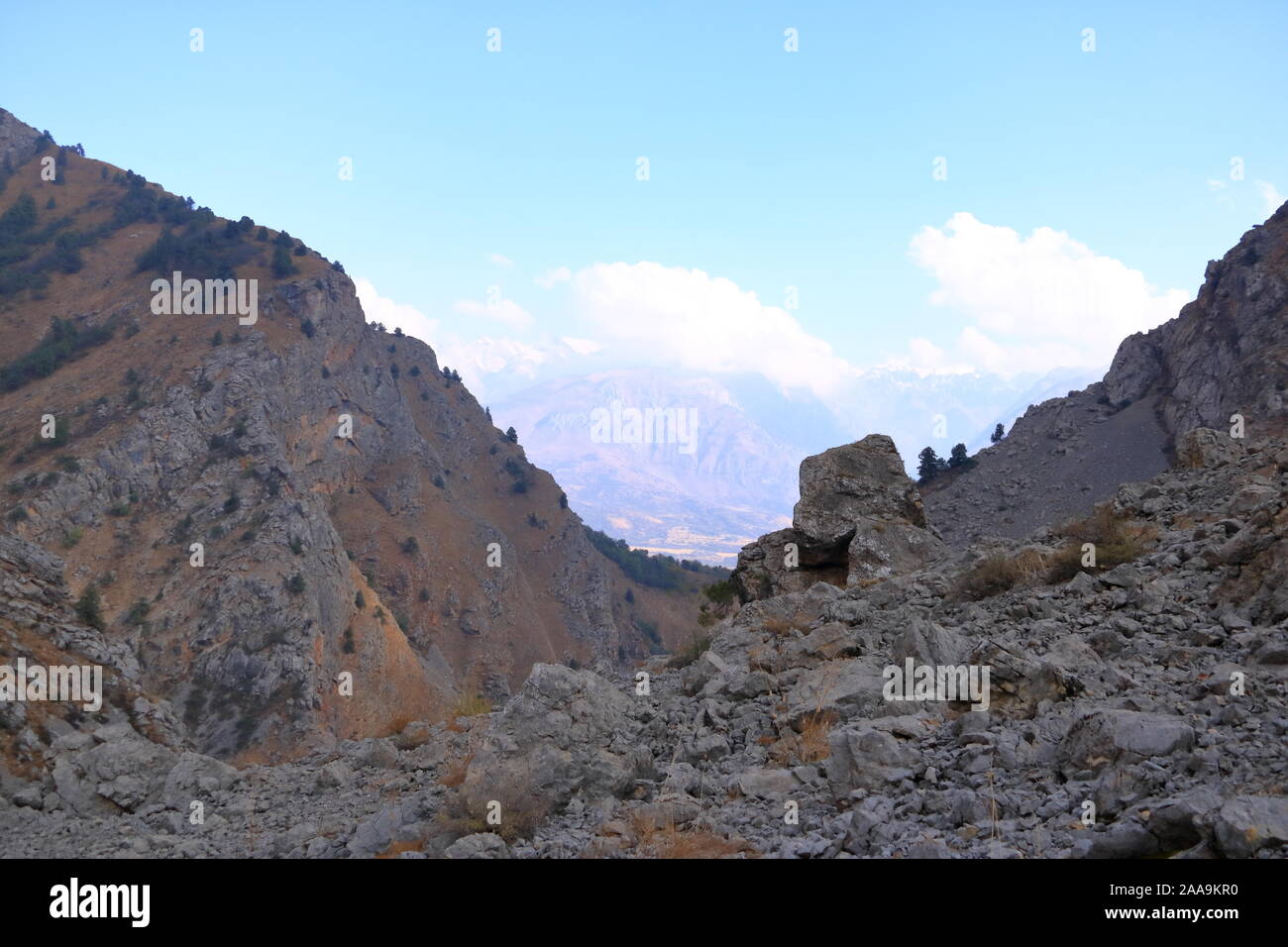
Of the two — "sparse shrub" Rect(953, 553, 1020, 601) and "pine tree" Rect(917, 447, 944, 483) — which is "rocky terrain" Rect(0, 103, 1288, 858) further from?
"pine tree" Rect(917, 447, 944, 483)

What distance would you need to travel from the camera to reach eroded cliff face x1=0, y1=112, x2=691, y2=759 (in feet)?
174

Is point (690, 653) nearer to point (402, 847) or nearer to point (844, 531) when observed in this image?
point (844, 531)

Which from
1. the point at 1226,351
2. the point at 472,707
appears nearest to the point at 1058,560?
the point at 472,707

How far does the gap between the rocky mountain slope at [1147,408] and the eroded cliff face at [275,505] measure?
1378 inches

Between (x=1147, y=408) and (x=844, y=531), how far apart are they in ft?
151

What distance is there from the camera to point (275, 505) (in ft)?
201

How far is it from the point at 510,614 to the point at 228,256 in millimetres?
45571

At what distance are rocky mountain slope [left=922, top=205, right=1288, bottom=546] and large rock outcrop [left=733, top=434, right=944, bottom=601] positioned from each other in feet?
98.4

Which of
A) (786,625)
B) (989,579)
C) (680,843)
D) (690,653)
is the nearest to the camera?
(680,843)

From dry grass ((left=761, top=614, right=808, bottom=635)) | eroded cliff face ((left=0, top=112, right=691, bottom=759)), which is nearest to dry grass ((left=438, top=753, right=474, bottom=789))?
dry grass ((left=761, top=614, right=808, bottom=635))

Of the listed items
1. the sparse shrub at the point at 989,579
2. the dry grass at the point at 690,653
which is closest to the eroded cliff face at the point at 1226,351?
the sparse shrub at the point at 989,579
